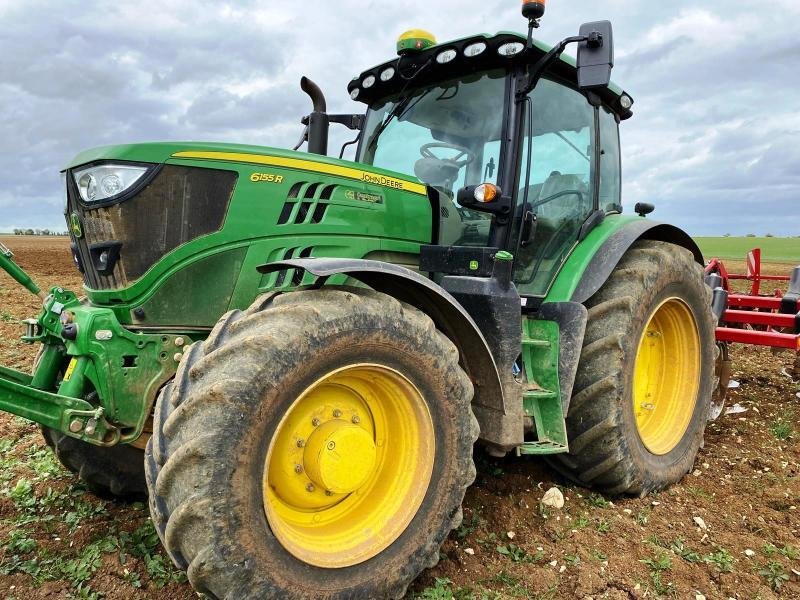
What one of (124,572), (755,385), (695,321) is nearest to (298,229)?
(124,572)

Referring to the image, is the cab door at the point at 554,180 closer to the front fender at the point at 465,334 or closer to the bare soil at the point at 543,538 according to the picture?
the front fender at the point at 465,334

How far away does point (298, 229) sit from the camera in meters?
3.01

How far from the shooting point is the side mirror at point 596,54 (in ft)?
9.87

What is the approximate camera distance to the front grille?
2717 millimetres

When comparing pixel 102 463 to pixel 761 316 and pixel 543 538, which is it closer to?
pixel 543 538

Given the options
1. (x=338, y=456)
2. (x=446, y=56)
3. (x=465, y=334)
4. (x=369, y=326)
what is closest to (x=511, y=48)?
(x=446, y=56)

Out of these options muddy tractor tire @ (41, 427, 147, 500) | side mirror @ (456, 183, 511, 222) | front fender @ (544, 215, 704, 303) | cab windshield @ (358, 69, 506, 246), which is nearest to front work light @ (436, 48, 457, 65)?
cab windshield @ (358, 69, 506, 246)

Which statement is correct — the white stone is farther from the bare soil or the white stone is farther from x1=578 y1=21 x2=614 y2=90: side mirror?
x1=578 y1=21 x2=614 y2=90: side mirror

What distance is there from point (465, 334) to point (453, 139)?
1.29m

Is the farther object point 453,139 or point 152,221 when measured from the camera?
point 453,139

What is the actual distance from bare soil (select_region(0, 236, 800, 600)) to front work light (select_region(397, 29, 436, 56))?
2.48m

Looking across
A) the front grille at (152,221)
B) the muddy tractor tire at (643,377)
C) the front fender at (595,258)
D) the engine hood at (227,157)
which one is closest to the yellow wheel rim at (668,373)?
the muddy tractor tire at (643,377)

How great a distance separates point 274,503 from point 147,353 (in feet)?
2.64

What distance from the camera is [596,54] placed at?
304 cm
